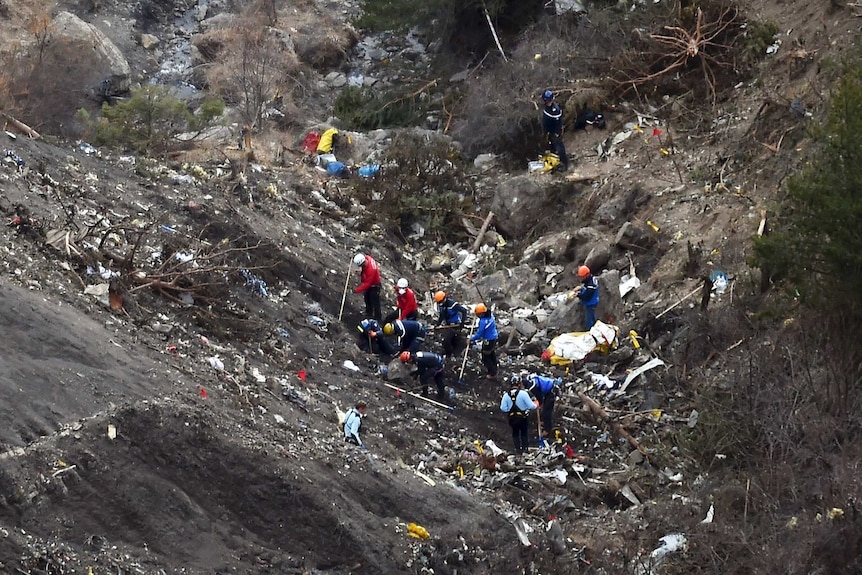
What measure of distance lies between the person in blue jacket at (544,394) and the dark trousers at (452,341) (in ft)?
5.78

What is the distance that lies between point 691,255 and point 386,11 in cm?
1466

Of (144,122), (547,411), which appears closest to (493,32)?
(144,122)

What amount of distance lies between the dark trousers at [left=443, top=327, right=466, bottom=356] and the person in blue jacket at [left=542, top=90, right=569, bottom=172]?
4.91 meters

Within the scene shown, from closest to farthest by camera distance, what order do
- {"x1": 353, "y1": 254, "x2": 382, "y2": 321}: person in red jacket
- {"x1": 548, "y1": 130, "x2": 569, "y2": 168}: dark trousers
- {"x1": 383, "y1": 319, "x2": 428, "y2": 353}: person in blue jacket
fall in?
{"x1": 383, "y1": 319, "x2": 428, "y2": 353}: person in blue jacket, {"x1": 353, "y1": 254, "x2": 382, "y2": 321}: person in red jacket, {"x1": 548, "y1": 130, "x2": 569, "y2": 168}: dark trousers

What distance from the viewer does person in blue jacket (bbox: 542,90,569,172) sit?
16.0m

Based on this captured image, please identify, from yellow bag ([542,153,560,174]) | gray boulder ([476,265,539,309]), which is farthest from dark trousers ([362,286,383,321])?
yellow bag ([542,153,560,174])

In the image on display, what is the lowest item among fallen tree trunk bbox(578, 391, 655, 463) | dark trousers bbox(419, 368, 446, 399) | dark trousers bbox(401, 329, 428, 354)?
fallen tree trunk bbox(578, 391, 655, 463)

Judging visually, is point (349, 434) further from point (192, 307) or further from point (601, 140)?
point (601, 140)

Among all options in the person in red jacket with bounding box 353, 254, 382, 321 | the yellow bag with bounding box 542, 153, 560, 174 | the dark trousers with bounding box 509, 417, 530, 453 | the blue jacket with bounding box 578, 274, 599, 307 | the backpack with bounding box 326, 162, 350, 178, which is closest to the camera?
the dark trousers with bounding box 509, 417, 530, 453

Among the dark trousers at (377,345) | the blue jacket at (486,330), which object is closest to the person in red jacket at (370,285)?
Result: the dark trousers at (377,345)

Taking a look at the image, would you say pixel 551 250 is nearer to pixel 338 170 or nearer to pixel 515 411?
pixel 338 170

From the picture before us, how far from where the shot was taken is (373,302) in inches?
493

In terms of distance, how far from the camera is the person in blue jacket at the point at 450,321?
480 inches

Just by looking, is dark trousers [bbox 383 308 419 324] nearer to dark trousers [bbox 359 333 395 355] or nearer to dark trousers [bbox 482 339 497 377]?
dark trousers [bbox 359 333 395 355]
